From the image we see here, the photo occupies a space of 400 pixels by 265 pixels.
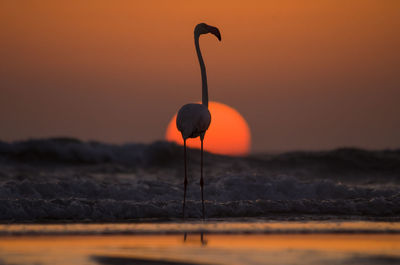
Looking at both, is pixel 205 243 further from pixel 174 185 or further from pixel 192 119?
pixel 174 185

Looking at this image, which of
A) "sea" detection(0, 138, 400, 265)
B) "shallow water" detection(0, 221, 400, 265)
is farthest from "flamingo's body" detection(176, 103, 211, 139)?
"shallow water" detection(0, 221, 400, 265)

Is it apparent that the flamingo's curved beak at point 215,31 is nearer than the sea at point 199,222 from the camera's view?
No

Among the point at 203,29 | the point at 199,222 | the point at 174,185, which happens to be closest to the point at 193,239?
the point at 199,222

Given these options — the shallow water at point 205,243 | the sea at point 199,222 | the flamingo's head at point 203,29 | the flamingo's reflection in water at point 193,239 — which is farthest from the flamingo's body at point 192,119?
the flamingo's reflection in water at point 193,239

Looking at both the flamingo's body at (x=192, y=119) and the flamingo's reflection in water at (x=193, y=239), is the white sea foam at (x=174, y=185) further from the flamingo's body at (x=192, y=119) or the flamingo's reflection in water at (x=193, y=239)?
the flamingo's reflection in water at (x=193, y=239)

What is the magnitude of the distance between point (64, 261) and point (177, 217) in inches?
223

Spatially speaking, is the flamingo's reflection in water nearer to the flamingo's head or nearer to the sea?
the sea

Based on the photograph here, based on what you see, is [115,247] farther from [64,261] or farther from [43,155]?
[43,155]

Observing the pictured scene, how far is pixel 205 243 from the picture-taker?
979cm

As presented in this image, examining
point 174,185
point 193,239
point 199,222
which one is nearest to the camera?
point 193,239

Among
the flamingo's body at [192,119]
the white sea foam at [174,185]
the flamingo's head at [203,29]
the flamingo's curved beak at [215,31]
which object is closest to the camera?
the flamingo's body at [192,119]

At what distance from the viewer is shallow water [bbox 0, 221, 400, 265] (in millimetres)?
8453

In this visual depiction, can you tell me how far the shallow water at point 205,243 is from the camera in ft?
27.7

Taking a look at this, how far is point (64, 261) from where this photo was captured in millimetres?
8375
